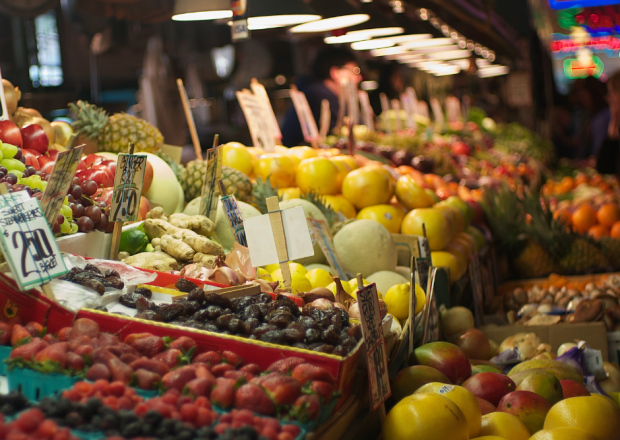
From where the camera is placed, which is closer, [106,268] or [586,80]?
[106,268]

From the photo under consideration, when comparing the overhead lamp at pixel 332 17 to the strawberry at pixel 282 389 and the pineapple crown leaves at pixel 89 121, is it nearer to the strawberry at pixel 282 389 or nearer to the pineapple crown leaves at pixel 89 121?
the pineapple crown leaves at pixel 89 121

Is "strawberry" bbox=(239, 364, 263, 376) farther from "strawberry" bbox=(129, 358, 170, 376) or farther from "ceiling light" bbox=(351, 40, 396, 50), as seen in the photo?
"ceiling light" bbox=(351, 40, 396, 50)

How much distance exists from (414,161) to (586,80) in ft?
25.8

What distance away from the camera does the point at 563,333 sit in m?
3.05

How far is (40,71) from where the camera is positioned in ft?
21.0

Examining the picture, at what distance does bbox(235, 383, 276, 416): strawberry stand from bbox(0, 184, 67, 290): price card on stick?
584 mm

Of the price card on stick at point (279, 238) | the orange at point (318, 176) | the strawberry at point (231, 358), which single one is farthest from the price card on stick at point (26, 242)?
the orange at point (318, 176)

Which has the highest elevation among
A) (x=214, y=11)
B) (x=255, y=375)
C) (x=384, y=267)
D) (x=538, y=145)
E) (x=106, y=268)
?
(x=214, y=11)

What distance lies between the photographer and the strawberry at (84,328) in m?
1.41

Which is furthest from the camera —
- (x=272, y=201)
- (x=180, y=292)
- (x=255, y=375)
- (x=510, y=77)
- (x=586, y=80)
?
(x=510, y=77)

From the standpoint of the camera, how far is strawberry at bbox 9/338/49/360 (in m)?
1.27

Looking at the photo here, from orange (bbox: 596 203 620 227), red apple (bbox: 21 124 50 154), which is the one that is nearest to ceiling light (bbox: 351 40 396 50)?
orange (bbox: 596 203 620 227)

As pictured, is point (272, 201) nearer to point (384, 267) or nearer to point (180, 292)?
point (180, 292)

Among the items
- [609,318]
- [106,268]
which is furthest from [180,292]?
[609,318]
